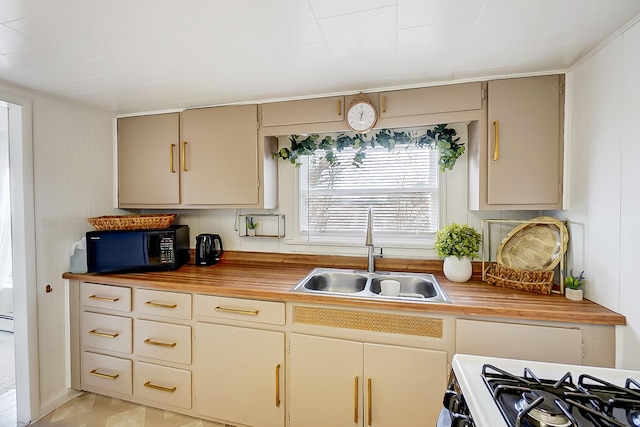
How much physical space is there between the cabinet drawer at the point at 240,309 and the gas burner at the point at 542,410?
3.73 ft

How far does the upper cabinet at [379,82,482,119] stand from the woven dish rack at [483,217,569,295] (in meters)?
0.81

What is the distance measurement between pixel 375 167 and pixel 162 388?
6.81ft

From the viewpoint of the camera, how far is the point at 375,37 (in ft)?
4.16

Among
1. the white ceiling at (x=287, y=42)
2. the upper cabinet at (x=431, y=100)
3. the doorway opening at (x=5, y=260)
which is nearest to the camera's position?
the white ceiling at (x=287, y=42)

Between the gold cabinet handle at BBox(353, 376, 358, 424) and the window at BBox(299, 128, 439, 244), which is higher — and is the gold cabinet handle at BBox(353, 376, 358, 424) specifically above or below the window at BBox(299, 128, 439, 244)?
below

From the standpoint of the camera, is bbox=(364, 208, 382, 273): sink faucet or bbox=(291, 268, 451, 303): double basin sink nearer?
bbox=(291, 268, 451, 303): double basin sink

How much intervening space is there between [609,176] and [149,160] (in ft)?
9.39

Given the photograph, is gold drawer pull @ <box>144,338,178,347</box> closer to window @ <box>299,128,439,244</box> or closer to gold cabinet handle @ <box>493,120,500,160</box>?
window @ <box>299,128,439,244</box>

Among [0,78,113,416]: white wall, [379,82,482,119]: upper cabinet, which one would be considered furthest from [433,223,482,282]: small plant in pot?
[0,78,113,416]: white wall

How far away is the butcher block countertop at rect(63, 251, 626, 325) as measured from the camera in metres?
1.32

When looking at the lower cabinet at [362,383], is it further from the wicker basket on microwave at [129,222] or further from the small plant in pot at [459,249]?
the wicker basket on microwave at [129,222]

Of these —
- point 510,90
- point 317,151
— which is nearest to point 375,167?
point 317,151

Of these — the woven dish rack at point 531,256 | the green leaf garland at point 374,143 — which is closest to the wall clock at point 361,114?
the green leaf garland at point 374,143

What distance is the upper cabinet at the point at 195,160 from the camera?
6.71 feet
